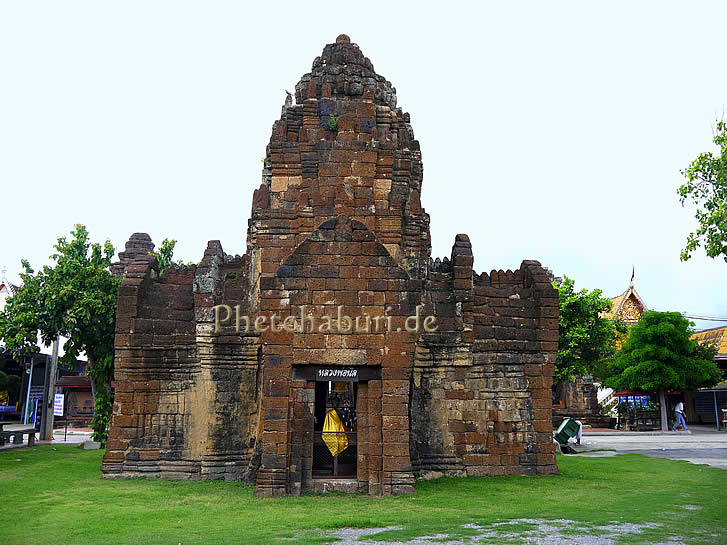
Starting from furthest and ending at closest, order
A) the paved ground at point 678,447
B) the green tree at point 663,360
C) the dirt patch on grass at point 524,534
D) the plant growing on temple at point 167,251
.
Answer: the green tree at point 663,360
the plant growing on temple at point 167,251
the paved ground at point 678,447
the dirt patch on grass at point 524,534

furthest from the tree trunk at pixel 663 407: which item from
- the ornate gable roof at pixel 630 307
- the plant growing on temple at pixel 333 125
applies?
the plant growing on temple at pixel 333 125

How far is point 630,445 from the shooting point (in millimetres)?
24609

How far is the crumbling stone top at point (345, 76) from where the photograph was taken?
53.5ft

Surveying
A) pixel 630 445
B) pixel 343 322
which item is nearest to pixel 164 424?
pixel 343 322

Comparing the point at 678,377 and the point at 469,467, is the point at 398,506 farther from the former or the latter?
the point at 678,377

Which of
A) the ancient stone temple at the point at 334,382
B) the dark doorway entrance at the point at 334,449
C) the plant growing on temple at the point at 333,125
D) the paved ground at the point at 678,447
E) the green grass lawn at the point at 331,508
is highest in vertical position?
the plant growing on temple at the point at 333,125

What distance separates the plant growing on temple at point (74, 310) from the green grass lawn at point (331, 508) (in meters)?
6.31

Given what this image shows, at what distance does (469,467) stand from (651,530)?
5.79m

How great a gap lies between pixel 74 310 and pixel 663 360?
88.9 ft

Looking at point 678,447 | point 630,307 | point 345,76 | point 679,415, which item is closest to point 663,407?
point 679,415

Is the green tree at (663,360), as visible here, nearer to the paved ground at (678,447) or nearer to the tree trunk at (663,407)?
the tree trunk at (663,407)

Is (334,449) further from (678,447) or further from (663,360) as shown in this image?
(663,360)

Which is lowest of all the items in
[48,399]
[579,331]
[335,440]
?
[335,440]

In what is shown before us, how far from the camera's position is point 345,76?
16422 millimetres
